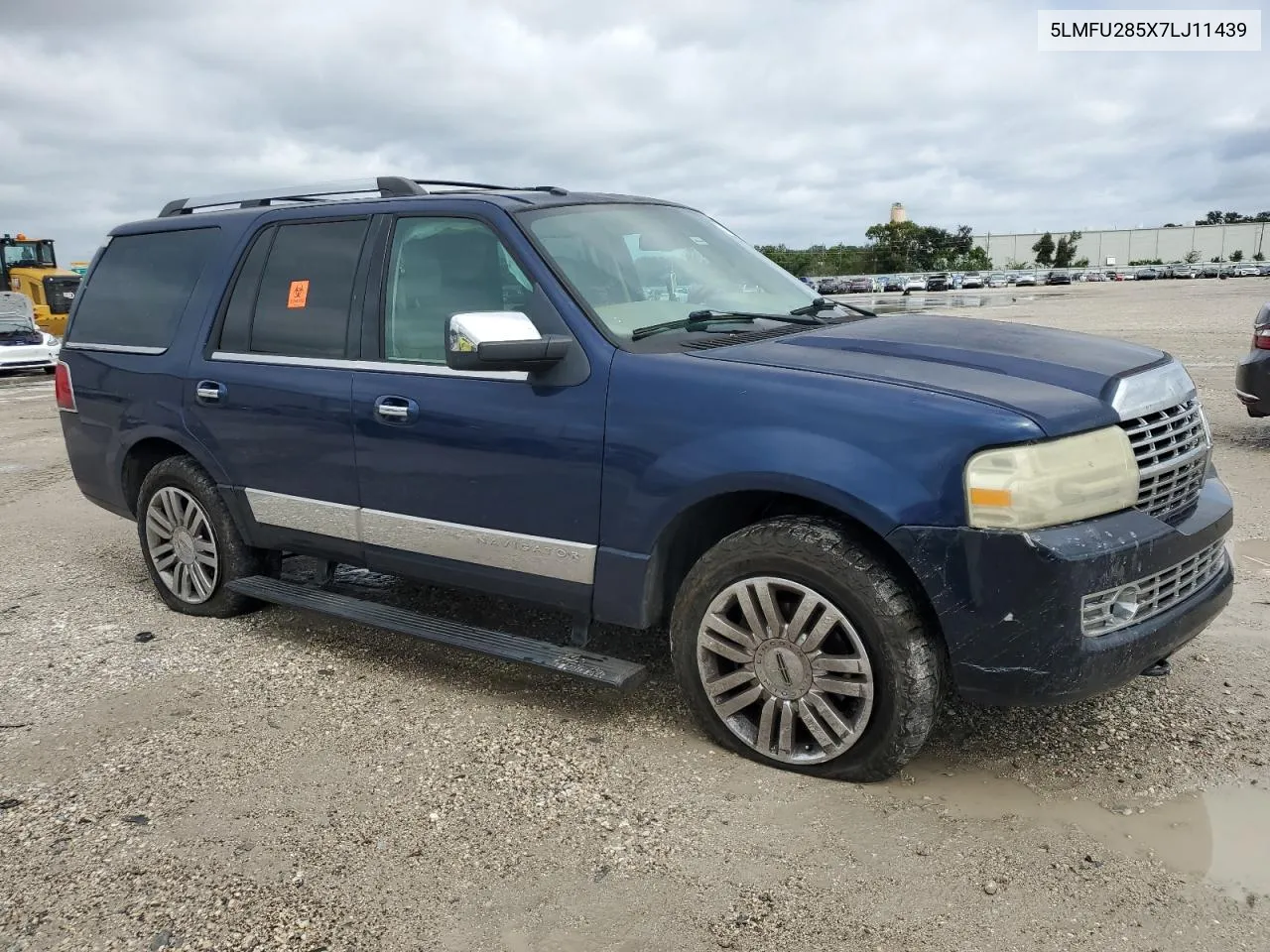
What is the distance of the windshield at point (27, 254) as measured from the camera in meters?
30.5

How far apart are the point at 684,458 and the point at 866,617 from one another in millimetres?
751

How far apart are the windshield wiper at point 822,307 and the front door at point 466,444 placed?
1.09 metres

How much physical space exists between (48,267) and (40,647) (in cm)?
3103

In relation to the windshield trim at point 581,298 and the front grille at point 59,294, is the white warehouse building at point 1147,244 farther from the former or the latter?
the windshield trim at point 581,298

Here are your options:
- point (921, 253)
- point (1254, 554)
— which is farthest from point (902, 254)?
point (1254, 554)

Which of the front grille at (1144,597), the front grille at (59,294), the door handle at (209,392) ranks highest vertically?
the door handle at (209,392)

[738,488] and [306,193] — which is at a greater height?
[306,193]

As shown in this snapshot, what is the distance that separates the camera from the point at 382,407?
13.1ft

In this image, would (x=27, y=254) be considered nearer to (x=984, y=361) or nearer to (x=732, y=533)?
(x=732, y=533)

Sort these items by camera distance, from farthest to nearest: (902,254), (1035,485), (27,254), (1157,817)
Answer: (902,254) → (27,254) → (1157,817) → (1035,485)

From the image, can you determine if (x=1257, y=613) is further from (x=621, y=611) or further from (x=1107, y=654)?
(x=621, y=611)

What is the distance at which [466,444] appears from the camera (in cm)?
379

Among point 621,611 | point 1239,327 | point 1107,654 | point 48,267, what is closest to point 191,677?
point 621,611

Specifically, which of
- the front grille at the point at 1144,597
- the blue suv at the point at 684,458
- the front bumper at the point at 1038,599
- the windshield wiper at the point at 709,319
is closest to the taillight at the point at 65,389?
the blue suv at the point at 684,458
